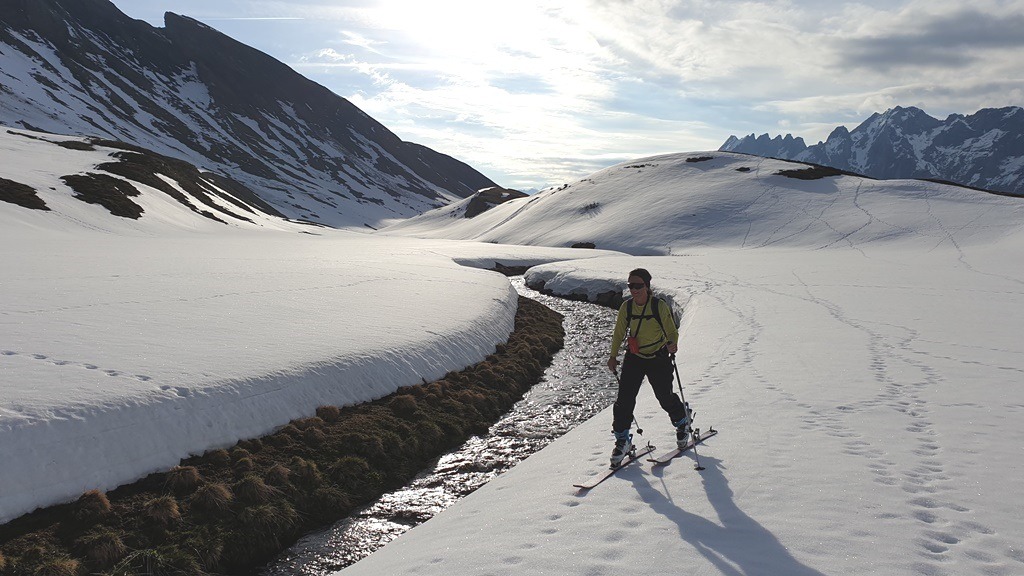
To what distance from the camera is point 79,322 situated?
14.2 meters

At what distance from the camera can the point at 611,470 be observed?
30.8 feet

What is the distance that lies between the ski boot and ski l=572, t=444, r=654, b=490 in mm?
64

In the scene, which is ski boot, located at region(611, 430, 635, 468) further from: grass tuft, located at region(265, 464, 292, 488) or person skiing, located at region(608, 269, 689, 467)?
grass tuft, located at region(265, 464, 292, 488)

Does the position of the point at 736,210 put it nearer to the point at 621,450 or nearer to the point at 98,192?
the point at 621,450

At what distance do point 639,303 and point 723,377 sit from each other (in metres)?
6.73

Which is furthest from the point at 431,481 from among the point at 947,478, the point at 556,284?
the point at 556,284

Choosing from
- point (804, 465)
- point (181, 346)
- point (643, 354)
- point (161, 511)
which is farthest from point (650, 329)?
point (181, 346)

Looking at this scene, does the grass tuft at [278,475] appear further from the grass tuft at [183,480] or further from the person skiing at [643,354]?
the person skiing at [643,354]

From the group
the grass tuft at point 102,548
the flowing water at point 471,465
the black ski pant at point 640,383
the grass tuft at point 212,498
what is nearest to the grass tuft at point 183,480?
the grass tuft at point 212,498

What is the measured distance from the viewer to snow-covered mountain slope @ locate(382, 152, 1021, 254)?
60531mm

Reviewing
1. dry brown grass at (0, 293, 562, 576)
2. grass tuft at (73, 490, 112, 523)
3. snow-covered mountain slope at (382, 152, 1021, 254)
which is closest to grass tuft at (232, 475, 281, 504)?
dry brown grass at (0, 293, 562, 576)

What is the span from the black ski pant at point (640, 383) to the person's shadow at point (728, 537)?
148 centimetres

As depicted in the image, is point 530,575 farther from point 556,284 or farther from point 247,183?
point 247,183

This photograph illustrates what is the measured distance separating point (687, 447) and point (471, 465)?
5.52m
